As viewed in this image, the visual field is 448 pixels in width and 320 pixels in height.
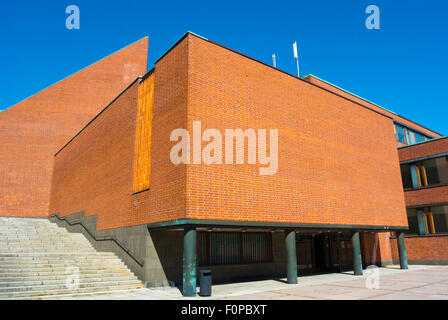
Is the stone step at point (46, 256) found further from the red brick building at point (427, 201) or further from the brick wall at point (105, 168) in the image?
the red brick building at point (427, 201)

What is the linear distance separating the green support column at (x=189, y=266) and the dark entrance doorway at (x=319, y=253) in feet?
35.3

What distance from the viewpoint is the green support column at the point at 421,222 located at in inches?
1042

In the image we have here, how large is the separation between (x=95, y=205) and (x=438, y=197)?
2498 cm

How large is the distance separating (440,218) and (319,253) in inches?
414

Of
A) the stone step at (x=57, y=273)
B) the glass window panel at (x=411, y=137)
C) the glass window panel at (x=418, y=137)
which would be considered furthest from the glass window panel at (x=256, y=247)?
the glass window panel at (x=418, y=137)

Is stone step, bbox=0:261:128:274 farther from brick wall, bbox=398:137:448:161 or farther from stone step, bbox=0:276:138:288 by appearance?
brick wall, bbox=398:137:448:161

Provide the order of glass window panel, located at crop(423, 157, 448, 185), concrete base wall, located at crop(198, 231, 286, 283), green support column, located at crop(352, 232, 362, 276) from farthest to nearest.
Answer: glass window panel, located at crop(423, 157, 448, 185) < green support column, located at crop(352, 232, 362, 276) < concrete base wall, located at crop(198, 231, 286, 283)

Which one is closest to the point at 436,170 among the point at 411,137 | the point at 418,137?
the point at 411,137

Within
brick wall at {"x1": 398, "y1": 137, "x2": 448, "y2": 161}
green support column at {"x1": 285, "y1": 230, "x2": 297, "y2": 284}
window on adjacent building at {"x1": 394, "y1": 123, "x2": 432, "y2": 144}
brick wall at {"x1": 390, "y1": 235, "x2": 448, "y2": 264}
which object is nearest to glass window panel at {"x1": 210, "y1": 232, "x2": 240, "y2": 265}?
green support column at {"x1": 285, "y1": 230, "x2": 297, "y2": 284}

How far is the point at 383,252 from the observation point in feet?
92.6

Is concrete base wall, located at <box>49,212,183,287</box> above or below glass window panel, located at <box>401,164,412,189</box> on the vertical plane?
below

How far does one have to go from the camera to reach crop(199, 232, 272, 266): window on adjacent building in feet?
56.2

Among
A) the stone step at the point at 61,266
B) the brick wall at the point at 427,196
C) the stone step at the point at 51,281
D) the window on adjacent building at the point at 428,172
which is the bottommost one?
the stone step at the point at 51,281

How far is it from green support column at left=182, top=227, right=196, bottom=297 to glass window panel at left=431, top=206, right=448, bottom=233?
72.0ft
